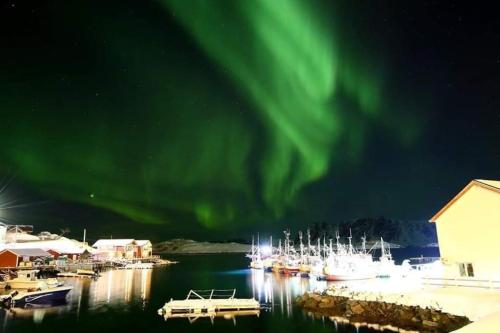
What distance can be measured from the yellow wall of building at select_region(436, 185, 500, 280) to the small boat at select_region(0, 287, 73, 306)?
46.9 meters

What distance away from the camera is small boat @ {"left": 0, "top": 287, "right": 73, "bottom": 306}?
146 feet

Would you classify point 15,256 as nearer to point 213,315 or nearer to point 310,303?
point 213,315

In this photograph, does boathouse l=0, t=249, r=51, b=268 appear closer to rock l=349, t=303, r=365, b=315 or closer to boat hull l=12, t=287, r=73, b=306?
boat hull l=12, t=287, r=73, b=306

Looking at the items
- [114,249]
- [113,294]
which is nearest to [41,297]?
[113,294]

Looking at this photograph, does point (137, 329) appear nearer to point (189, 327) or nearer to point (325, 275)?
point (189, 327)

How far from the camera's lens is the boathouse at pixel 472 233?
1171 inches

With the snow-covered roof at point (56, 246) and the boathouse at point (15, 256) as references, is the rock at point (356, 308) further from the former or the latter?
the snow-covered roof at point (56, 246)

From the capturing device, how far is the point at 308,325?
33.3 meters

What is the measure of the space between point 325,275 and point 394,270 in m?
12.9

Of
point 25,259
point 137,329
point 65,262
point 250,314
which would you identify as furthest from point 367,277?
point 65,262

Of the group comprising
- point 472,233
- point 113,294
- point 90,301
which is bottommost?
point 90,301

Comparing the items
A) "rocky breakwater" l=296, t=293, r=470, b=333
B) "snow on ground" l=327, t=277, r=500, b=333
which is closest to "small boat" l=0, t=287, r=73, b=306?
"rocky breakwater" l=296, t=293, r=470, b=333

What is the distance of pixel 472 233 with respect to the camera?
103ft

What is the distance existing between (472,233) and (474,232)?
7.5 inches
